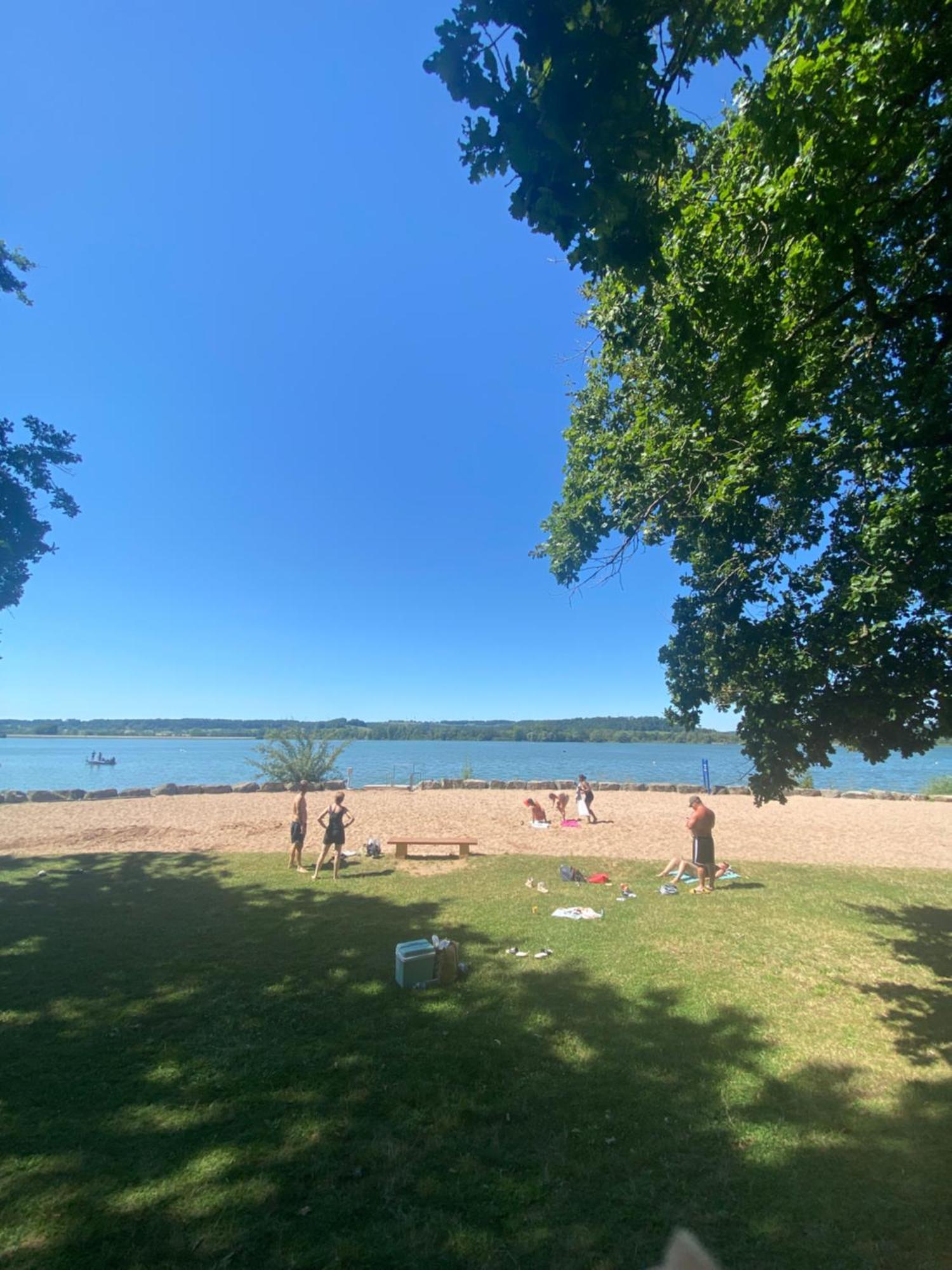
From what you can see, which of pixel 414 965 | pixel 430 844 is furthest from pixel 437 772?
pixel 414 965

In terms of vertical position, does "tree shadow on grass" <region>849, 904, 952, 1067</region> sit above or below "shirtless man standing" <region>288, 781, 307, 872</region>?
below

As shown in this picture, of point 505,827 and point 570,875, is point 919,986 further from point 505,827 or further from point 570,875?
point 505,827

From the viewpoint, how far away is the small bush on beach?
29047 millimetres

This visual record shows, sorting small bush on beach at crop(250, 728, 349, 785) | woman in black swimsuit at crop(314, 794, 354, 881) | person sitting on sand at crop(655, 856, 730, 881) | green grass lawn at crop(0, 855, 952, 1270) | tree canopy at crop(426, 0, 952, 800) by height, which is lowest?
green grass lawn at crop(0, 855, 952, 1270)

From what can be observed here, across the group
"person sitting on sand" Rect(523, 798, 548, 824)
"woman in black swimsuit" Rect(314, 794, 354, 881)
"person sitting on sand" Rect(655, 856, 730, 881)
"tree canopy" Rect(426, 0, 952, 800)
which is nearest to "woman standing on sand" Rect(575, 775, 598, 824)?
"person sitting on sand" Rect(523, 798, 548, 824)

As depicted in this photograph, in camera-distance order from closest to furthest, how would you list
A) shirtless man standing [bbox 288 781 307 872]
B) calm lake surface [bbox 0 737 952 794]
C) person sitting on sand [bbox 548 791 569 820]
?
shirtless man standing [bbox 288 781 307 872] < person sitting on sand [bbox 548 791 569 820] < calm lake surface [bbox 0 737 952 794]

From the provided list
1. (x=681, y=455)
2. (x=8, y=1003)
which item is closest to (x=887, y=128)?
(x=681, y=455)

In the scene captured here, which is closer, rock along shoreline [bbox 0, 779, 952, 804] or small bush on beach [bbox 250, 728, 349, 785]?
rock along shoreline [bbox 0, 779, 952, 804]

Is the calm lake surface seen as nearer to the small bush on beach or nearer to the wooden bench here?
the small bush on beach

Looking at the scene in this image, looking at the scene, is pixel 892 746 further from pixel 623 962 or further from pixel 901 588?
pixel 623 962

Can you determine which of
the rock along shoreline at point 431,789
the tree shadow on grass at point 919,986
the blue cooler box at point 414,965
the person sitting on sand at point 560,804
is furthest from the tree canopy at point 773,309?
the rock along shoreline at point 431,789

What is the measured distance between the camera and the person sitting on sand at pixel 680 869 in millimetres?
11094

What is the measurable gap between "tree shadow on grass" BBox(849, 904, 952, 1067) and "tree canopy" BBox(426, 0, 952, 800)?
2372 mm

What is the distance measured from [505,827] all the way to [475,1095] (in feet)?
45.9
